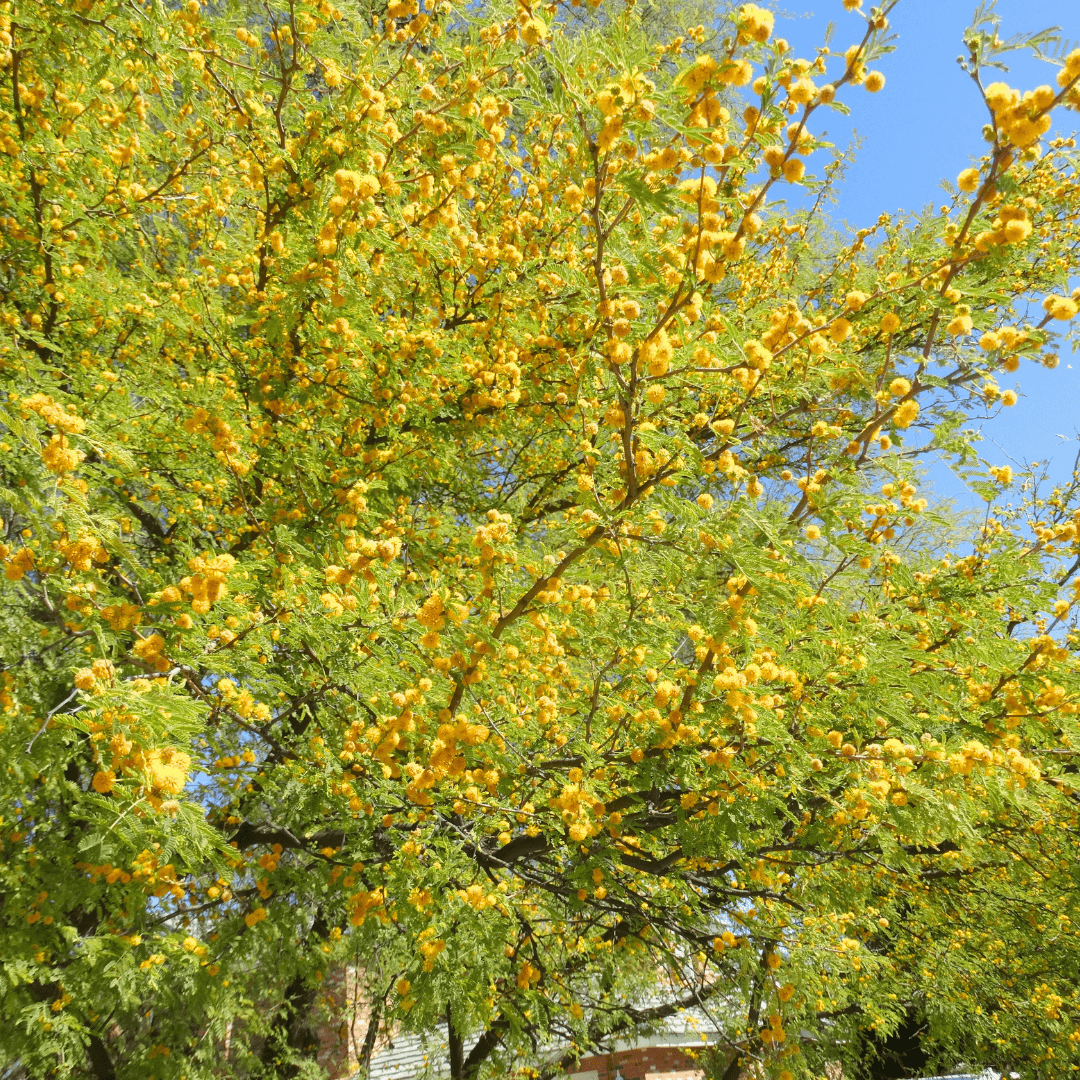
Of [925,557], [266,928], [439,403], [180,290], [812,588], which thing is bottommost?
[266,928]

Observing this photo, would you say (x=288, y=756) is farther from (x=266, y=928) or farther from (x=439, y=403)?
(x=439, y=403)

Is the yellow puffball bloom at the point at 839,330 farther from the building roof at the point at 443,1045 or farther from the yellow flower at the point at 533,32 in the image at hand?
the building roof at the point at 443,1045

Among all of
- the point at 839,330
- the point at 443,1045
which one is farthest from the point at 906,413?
the point at 443,1045

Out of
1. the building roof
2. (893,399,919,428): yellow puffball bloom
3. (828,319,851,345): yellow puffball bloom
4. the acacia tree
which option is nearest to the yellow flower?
the acacia tree

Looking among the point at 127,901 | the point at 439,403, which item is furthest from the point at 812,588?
the point at 127,901

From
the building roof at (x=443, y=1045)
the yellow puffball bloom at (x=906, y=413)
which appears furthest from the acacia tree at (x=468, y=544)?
the building roof at (x=443, y=1045)

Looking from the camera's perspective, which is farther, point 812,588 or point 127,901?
point 127,901

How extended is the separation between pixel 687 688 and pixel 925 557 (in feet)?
6.95

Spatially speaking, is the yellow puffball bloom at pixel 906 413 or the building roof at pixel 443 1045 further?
the building roof at pixel 443 1045

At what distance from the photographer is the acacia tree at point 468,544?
7.13ft

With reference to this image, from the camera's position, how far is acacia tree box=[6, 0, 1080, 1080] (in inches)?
85.5

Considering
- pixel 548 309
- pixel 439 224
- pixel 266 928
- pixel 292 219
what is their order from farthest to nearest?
1. pixel 548 309
2. pixel 266 928
3. pixel 439 224
4. pixel 292 219

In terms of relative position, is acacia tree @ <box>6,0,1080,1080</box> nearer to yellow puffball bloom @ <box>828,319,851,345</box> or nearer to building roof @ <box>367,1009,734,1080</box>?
yellow puffball bloom @ <box>828,319,851,345</box>

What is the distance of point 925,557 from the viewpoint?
412cm
